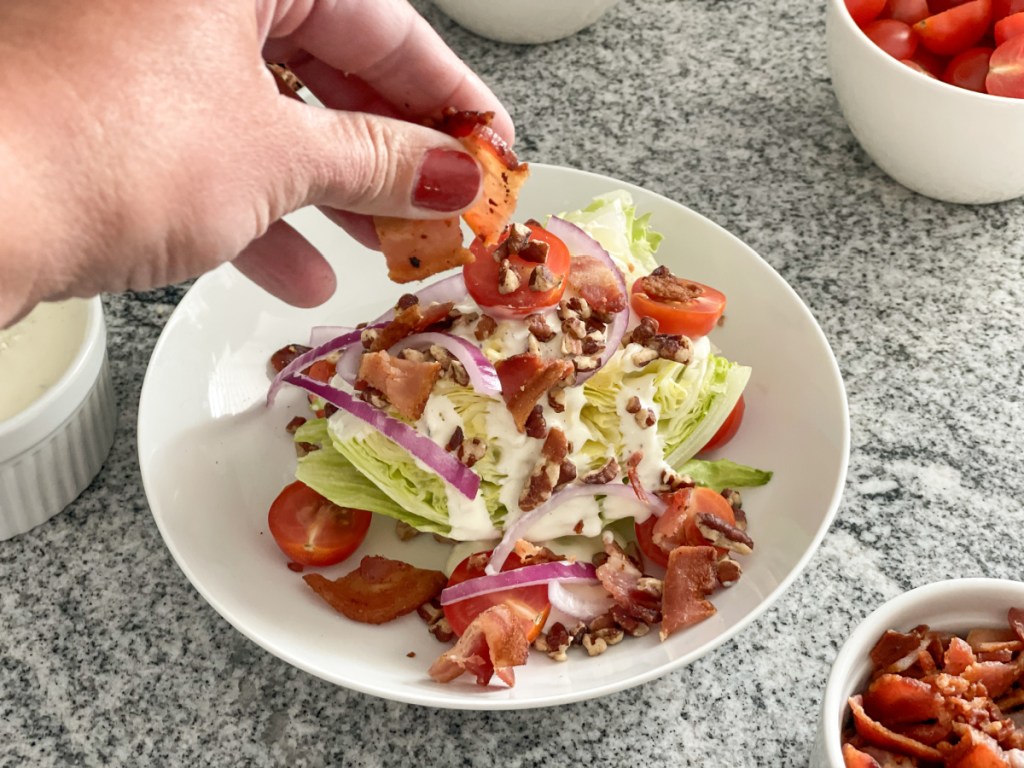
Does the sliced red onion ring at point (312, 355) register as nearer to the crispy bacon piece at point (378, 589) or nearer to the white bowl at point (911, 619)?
the crispy bacon piece at point (378, 589)

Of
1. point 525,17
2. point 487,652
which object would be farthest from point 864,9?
point 487,652

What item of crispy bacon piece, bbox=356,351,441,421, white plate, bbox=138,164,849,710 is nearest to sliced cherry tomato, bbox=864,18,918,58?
white plate, bbox=138,164,849,710

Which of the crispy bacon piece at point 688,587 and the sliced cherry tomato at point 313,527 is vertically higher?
the crispy bacon piece at point 688,587

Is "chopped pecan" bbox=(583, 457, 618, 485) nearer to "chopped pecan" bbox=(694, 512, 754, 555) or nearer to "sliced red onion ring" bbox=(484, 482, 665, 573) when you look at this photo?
"sliced red onion ring" bbox=(484, 482, 665, 573)

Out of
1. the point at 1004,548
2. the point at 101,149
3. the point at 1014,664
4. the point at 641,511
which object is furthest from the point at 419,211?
the point at 1004,548

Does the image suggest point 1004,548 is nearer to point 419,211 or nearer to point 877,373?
point 877,373

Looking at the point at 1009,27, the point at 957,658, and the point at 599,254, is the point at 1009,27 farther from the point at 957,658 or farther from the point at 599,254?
the point at 957,658

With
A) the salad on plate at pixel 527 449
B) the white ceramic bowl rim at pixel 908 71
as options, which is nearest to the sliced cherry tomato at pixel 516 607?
the salad on plate at pixel 527 449

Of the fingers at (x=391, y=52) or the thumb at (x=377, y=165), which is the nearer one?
the thumb at (x=377, y=165)
